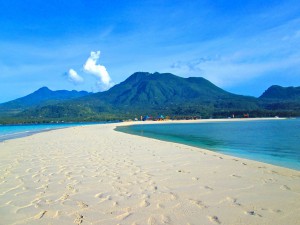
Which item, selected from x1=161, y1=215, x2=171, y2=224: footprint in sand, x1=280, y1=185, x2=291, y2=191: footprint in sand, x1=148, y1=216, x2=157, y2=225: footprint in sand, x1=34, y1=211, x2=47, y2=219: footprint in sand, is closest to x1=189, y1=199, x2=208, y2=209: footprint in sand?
x1=161, y1=215, x2=171, y2=224: footprint in sand

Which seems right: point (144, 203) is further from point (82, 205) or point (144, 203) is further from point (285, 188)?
point (285, 188)

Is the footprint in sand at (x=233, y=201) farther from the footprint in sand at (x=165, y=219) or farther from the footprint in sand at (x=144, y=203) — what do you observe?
the footprint in sand at (x=144, y=203)

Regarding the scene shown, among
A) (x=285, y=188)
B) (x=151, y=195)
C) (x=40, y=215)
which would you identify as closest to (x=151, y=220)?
(x=151, y=195)

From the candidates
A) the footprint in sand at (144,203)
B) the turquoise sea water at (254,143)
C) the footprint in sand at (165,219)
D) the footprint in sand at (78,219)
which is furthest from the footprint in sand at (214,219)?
the turquoise sea water at (254,143)

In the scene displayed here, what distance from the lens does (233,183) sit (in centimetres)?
Answer: 724

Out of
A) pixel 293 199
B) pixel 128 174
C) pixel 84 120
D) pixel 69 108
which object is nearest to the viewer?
pixel 293 199

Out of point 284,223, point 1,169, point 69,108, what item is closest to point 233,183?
point 284,223

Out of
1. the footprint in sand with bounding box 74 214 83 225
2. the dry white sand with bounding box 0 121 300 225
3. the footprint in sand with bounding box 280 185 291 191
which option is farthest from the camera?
the footprint in sand with bounding box 280 185 291 191

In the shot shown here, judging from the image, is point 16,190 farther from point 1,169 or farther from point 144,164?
point 144,164

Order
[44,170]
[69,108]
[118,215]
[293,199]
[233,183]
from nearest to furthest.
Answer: [118,215] < [293,199] < [233,183] < [44,170] < [69,108]

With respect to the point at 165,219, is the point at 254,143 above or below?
below

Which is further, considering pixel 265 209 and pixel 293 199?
pixel 293 199

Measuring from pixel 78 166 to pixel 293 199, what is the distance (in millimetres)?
7363

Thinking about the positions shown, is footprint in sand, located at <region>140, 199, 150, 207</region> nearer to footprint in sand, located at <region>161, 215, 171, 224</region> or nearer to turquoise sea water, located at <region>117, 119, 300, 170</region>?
footprint in sand, located at <region>161, 215, 171, 224</region>
